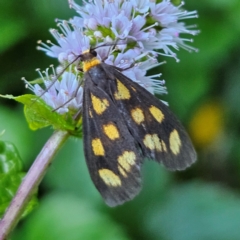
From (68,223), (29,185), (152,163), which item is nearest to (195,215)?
(152,163)

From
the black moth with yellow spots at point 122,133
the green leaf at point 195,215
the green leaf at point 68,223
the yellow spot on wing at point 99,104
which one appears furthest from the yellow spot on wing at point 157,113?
the green leaf at point 195,215

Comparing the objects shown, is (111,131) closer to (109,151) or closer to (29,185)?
(109,151)

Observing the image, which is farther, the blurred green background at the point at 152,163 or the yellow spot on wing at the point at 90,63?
the blurred green background at the point at 152,163

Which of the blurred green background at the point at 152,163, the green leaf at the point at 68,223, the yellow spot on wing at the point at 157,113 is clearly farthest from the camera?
the blurred green background at the point at 152,163

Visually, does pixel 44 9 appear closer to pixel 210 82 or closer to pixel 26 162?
pixel 26 162

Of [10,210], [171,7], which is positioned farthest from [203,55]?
[10,210]

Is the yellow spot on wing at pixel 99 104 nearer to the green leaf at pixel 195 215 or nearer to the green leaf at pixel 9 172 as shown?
the green leaf at pixel 9 172

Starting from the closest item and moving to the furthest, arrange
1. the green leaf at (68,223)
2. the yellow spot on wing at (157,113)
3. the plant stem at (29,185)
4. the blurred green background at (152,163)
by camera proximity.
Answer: the plant stem at (29,185), the yellow spot on wing at (157,113), the green leaf at (68,223), the blurred green background at (152,163)
